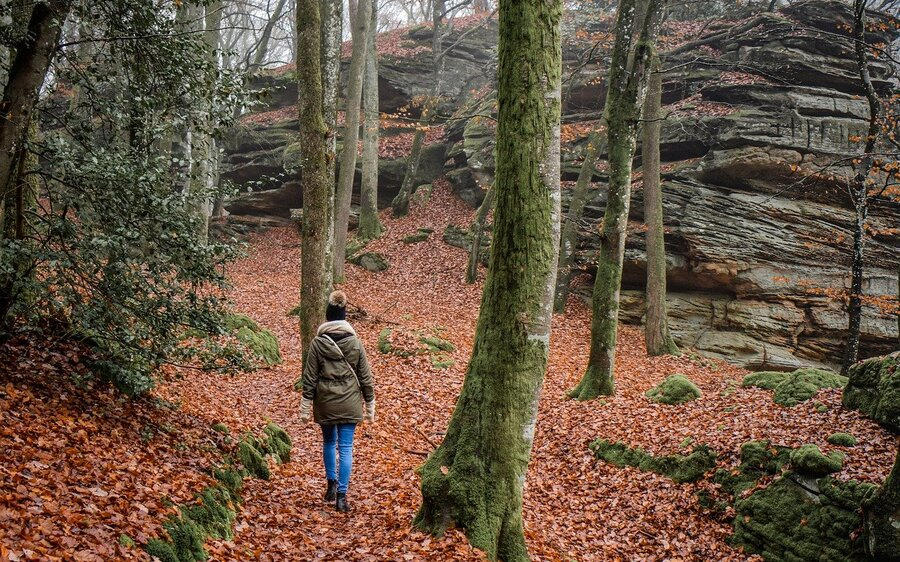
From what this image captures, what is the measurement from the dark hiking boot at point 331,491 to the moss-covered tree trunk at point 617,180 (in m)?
6.01

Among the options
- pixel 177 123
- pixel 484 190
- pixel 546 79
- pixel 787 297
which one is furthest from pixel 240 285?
pixel 787 297

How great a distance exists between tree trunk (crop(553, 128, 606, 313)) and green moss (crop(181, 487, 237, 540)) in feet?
44.0

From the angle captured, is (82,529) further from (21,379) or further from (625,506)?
(625,506)

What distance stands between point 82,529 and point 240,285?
1607cm

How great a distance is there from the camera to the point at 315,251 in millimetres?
9727

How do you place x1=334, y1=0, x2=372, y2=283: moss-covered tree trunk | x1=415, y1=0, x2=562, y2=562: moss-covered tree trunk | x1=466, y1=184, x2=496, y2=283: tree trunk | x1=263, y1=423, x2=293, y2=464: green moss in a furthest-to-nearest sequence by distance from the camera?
x1=466, y1=184, x2=496, y2=283: tree trunk
x1=334, y1=0, x2=372, y2=283: moss-covered tree trunk
x1=263, y1=423, x2=293, y2=464: green moss
x1=415, y1=0, x2=562, y2=562: moss-covered tree trunk

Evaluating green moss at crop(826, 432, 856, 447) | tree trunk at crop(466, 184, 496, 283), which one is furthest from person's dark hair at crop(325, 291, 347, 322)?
tree trunk at crop(466, 184, 496, 283)

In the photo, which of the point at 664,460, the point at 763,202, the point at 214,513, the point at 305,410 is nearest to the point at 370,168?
the point at 763,202

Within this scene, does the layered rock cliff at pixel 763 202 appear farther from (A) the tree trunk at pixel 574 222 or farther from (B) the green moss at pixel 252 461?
(B) the green moss at pixel 252 461

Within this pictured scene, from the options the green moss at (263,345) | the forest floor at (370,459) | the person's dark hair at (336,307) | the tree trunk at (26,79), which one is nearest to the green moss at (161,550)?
the forest floor at (370,459)

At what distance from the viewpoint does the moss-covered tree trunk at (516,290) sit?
191 inches

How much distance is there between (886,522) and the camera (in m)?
5.42

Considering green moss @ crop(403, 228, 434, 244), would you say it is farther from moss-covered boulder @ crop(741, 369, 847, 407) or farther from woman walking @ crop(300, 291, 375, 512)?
woman walking @ crop(300, 291, 375, 512)

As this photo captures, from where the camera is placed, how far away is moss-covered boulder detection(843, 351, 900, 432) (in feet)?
23.8
